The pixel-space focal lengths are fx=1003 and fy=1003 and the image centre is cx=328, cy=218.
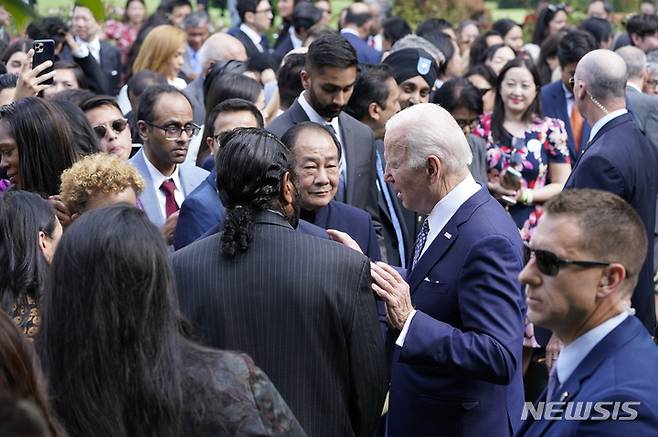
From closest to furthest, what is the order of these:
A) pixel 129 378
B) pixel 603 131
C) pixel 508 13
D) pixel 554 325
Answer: pixel 129 378 → pixel 554 325 → pixel 603 131 → pixel 508 13

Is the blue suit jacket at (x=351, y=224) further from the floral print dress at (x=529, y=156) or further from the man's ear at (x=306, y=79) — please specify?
the floral print dress at (x=529, y=156)

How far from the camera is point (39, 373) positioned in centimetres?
234

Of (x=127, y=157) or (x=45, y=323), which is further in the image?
(x=127, y=157)

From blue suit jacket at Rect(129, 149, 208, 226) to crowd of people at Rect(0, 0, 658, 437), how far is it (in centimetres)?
2

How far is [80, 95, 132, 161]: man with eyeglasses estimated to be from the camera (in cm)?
644

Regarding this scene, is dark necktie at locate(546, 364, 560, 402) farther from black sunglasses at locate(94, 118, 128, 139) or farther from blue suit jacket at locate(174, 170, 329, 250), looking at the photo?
black sunglasses at locate(94, 118, 128, 139)

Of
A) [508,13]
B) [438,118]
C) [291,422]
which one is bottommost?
[508,13]

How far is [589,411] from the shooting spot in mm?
2705

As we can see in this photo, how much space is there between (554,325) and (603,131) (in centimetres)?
379

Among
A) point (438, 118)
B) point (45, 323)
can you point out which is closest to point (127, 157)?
point (438, 118)

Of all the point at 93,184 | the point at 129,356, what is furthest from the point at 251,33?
the point at 129,356

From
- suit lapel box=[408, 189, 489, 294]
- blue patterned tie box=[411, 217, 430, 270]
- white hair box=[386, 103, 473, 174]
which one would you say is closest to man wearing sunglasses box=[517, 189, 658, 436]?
suit lapel box=[408, 189, 489, 294]

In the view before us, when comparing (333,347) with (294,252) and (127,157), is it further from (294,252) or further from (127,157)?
(127,157)

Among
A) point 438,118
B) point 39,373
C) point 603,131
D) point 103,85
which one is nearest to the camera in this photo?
point 39,373
